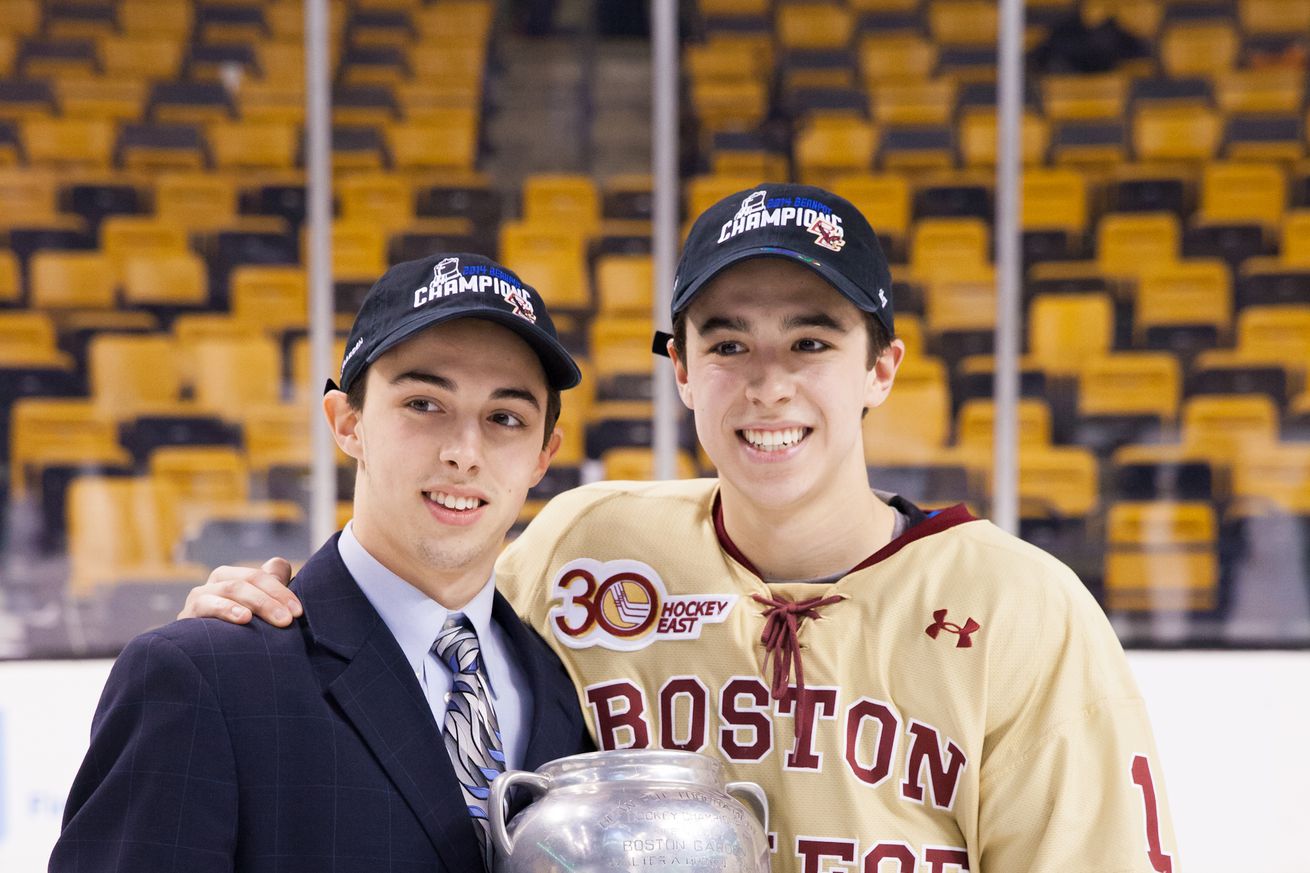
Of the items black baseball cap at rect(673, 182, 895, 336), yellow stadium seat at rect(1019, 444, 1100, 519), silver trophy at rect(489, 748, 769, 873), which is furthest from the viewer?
yellow stadium seat at rect(1019, 444, 1100, 519)

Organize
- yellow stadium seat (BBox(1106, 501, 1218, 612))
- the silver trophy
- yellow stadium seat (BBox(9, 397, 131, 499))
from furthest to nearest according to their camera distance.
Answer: yellow stadium seat (BBox(9, 397, 131, 499)) → yellow stadium seat (BBox(1106, 501, 1218, 612)) → the silver trophy

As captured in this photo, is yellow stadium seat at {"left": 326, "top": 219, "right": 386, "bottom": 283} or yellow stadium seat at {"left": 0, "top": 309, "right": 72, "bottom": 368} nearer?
yellow stadium seat at {"left": 0, "top": 309, "right": 72, "bottom": 368}

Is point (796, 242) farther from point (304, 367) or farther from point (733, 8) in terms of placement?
point (733, 8)

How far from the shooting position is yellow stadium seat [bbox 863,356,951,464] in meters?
5.48

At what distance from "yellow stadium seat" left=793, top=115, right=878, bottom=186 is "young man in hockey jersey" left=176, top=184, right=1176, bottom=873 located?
4.00m

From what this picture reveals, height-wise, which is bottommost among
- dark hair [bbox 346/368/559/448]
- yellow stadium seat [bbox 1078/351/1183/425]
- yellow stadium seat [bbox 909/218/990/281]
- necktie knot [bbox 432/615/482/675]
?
necktie knot [bbox 432/615/482/675]

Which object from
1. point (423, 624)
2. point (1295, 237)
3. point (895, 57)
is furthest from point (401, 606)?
point (1295, 237)

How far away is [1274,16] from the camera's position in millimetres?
5879

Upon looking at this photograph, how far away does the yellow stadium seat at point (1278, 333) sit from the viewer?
550 cm

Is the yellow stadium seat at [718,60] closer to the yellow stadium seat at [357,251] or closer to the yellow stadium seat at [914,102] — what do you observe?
the yellow stadium seat at [914,102]

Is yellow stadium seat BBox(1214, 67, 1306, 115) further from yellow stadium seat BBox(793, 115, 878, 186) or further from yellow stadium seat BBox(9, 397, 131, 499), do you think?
yellow stadium seat BBox(9, 397, 131, 499)

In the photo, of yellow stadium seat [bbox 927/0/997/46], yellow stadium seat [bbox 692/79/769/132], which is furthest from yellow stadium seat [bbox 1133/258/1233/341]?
yellow stadium seat [bbox 692/79/769/132]

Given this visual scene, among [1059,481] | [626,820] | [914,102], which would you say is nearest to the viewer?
[626,820]

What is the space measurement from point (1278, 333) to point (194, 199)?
446 cm
